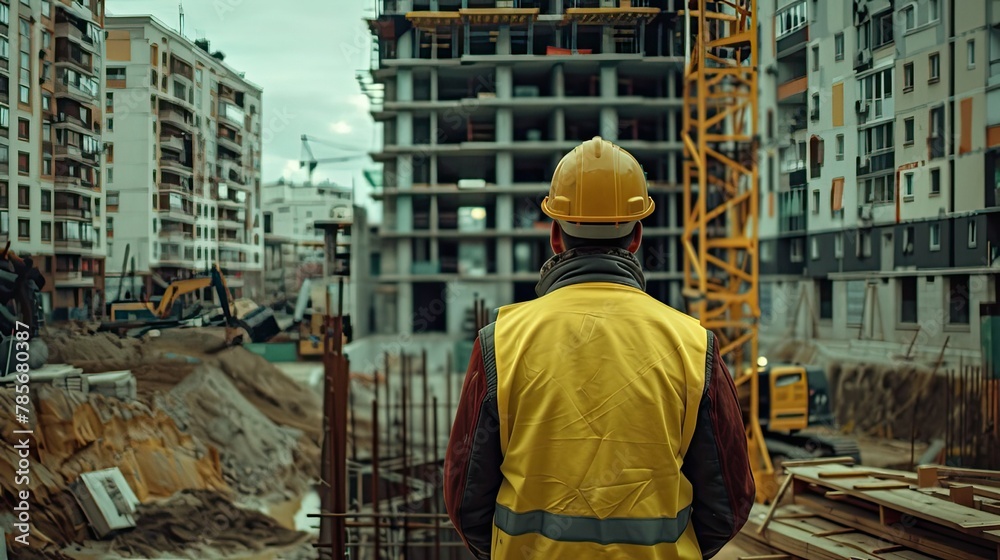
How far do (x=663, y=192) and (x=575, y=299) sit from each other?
1627 cm

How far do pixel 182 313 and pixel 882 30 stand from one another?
5.59m

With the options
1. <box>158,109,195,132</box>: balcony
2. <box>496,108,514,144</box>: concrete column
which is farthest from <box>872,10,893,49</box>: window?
<box>496,108,514,144</box>: concrete column

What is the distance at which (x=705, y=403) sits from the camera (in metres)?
1.92

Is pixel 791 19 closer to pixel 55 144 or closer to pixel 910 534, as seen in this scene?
pixel 910 534

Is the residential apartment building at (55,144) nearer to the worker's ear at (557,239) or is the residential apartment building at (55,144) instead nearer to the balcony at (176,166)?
the balcony at (176,166)

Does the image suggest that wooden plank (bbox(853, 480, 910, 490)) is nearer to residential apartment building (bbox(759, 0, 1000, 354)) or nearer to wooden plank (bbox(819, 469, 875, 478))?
wooden plank (bbox(819, 469, 875, 478))

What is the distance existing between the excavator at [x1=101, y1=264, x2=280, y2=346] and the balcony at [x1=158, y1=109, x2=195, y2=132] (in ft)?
3.75

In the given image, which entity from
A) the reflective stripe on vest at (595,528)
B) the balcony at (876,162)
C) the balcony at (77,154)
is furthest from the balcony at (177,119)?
the balcony at (876,162)

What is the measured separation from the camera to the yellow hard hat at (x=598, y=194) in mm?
2037

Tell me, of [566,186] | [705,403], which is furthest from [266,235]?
[705,403]

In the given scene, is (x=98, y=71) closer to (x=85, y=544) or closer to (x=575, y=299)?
(x=85, y=544)

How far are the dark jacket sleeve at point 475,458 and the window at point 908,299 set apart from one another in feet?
16.7

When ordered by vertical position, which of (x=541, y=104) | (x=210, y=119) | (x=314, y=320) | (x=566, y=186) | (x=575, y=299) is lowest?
(x=314, y=320)

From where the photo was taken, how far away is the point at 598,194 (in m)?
2.04
